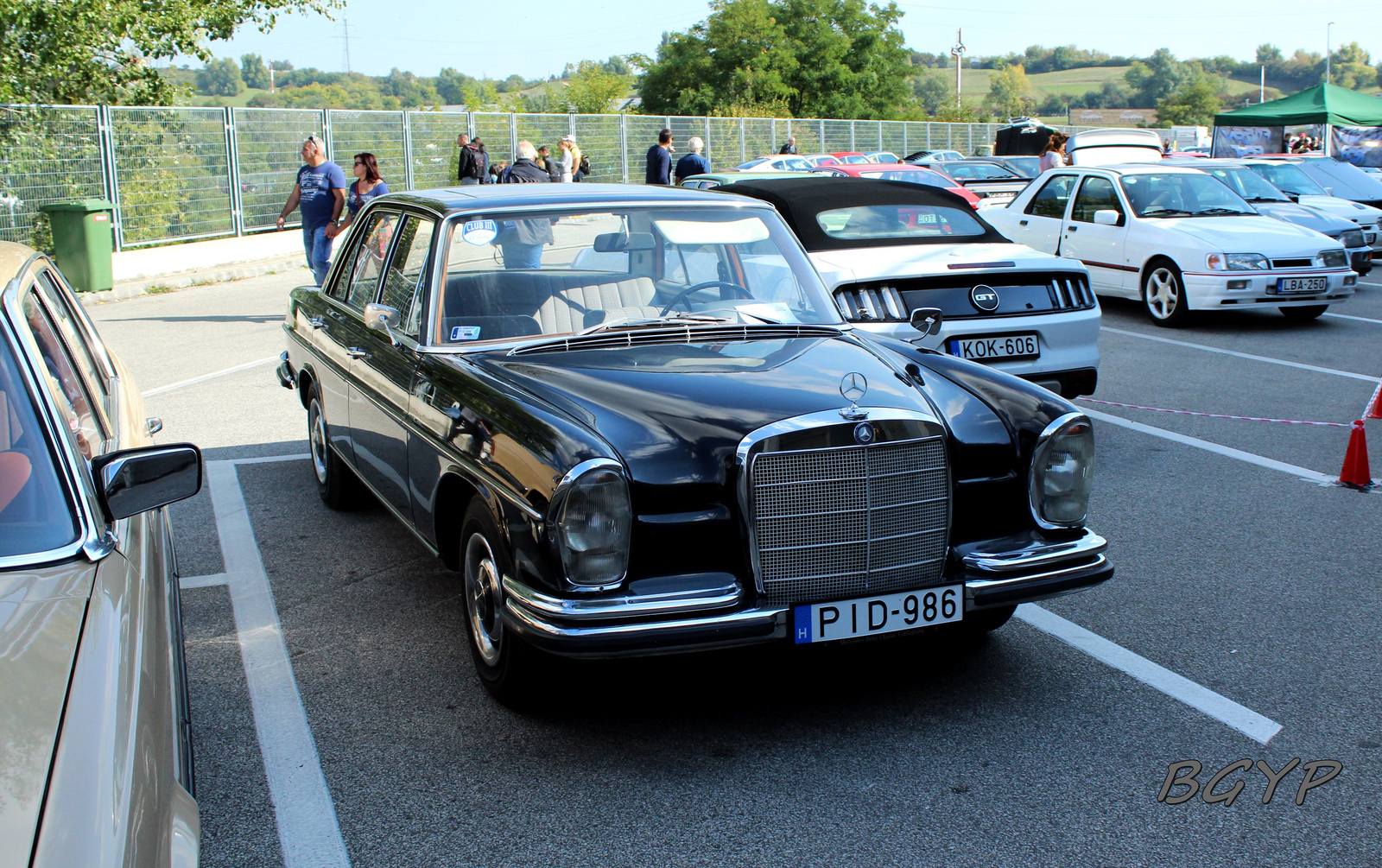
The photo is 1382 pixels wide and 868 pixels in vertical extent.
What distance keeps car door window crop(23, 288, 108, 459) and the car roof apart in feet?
5.26

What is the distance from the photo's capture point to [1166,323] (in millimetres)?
11742

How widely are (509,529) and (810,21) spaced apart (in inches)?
2548

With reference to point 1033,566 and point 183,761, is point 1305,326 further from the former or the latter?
point 183,761

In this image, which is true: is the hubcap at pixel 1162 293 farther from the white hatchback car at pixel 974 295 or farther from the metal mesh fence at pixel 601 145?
the metal mesh fence at pixel 601 145

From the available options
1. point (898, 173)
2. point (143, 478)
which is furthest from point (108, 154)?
point (143, 478)

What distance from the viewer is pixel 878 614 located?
330 centimetres

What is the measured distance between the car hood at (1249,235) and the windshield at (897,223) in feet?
14.8

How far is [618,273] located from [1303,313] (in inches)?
405

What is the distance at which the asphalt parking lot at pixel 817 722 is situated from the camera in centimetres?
292

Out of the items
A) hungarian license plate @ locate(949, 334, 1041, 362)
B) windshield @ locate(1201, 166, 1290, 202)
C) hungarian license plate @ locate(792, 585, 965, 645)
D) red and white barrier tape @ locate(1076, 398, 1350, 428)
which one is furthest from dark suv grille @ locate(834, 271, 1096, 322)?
windshield @ locate(1201, 166, 1290, 202)

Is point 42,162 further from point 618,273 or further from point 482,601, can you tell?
point 482,601

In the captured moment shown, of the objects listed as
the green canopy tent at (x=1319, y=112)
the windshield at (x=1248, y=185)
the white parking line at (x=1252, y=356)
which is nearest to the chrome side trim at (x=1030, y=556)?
the white parking line at (x=1252, y=356)

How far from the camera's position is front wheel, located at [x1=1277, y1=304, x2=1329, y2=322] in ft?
39.6

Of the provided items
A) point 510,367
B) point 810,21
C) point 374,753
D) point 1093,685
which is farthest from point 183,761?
point 810,21
